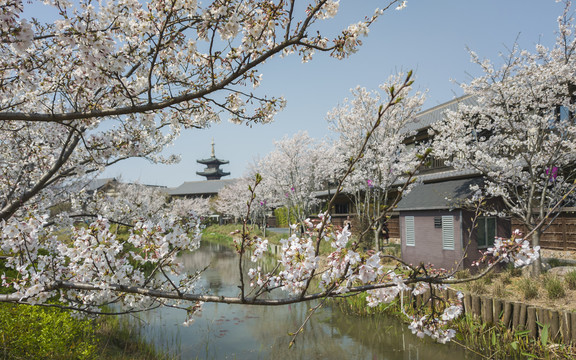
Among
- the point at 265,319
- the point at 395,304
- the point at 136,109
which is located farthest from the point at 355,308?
the point at 136,109

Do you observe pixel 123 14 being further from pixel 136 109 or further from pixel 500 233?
pixel 500 233

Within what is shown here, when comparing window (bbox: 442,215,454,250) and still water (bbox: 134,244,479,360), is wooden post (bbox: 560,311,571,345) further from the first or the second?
window (bbox: 442,215,454,250)

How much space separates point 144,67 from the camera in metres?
4.34

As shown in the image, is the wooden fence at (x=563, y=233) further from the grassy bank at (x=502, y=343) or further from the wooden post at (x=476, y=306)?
the grassy bank at (x=502, y=343)

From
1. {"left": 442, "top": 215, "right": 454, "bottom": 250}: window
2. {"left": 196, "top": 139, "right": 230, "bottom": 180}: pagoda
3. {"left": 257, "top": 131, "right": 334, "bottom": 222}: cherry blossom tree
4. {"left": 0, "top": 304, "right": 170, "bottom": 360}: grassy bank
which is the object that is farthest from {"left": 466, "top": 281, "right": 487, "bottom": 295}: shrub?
{"left": 196, "top": 139, "right": 230, "bottom": 180}: pagoda

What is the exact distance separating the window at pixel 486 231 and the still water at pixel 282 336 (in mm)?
4692

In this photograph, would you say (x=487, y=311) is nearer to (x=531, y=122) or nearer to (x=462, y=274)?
(x=462, y=274)

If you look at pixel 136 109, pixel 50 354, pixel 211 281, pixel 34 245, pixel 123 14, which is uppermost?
pixel 123 14

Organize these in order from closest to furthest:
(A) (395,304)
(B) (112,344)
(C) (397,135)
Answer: (B) (112,344) < (A) (395,304) < (C) (397,135)

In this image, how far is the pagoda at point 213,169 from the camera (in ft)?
274

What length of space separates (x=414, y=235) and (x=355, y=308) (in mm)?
4802

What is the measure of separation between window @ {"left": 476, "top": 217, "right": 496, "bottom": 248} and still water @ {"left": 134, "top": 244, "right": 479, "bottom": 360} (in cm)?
469

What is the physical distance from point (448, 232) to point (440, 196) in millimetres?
1618

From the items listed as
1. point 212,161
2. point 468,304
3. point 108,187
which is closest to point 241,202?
point 108,187
